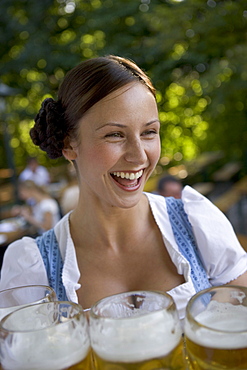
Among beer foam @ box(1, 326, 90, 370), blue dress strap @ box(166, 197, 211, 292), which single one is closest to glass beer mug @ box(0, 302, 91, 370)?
beer foam @ box(1, 326, 90, 370)

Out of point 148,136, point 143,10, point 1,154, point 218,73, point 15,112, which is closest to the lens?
point 148,136

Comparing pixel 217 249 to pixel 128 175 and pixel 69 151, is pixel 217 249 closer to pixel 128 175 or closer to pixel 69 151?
pixel 128 175

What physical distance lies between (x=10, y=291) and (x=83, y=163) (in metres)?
0.49

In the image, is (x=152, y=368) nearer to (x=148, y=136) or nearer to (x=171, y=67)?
(x=148, y=136)

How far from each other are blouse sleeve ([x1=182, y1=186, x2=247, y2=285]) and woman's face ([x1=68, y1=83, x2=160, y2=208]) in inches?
9.1

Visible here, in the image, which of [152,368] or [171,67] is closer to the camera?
[152,368]

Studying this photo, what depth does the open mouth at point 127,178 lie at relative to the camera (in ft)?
3.59

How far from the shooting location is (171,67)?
7.76 meters

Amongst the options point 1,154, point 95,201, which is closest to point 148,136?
point 95,201

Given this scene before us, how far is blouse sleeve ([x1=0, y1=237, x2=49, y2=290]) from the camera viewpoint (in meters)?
1.16

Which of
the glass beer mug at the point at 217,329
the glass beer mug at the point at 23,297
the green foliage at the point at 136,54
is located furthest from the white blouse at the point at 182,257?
the green foliage at the point at 136,54

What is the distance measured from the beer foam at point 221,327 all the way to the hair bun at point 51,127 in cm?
78

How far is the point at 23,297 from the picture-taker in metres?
0.74

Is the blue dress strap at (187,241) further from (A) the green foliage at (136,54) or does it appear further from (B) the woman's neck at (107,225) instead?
(A) the green foliage at (136,54)
